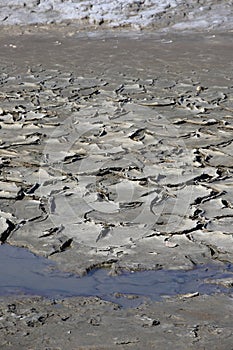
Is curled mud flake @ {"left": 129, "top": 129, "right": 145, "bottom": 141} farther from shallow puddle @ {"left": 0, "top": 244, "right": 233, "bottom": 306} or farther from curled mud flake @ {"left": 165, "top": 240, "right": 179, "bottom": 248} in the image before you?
shallow puddle @ {"left": 0, "top": 244, "right": 233, "bottom": 306}

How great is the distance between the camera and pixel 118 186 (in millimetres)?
5020

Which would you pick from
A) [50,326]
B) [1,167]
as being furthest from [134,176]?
[50,326]

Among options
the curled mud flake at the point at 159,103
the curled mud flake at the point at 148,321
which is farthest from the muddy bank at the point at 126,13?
the curled mud flake at the point at 148,321

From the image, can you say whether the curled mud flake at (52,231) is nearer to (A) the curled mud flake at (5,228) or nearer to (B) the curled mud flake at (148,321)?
(A) the curled mud flake at (5,228)

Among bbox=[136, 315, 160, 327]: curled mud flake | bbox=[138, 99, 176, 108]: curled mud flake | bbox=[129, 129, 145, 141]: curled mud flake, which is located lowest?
bbox=[138, 99, 176, 108]: curled mud flake

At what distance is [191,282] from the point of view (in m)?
3.77

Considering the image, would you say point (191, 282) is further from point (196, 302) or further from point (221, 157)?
point (221, 157)

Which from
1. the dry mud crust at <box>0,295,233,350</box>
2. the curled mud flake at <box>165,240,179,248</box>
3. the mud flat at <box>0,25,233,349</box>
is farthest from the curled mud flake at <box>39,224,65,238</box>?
the dry mud crust at <box>0,295,233,350</box>

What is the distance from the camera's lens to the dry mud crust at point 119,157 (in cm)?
423

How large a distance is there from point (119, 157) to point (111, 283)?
6.42ft

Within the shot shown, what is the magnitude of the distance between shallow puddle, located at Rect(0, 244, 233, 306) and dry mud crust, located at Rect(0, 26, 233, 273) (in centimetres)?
9

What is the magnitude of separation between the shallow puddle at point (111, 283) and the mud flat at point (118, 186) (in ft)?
0.23

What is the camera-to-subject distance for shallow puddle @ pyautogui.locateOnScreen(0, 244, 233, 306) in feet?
12.0

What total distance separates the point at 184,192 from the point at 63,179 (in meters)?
0.84
